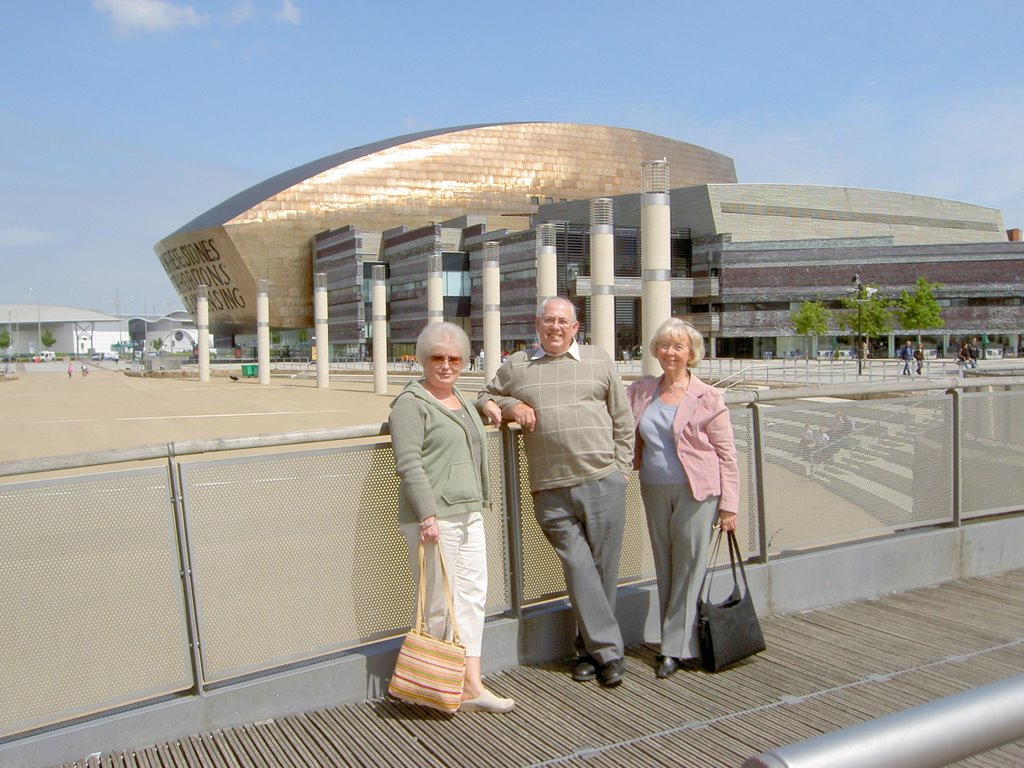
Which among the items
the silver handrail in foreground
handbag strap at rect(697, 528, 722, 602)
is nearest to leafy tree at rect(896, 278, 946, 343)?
handbag strap at rect(697, 528, 722, 602)

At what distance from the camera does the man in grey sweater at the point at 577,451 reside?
434 centimetres

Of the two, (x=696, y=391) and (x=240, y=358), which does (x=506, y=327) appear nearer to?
(x=240, y=358)

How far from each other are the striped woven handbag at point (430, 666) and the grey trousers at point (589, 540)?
2.27 feet

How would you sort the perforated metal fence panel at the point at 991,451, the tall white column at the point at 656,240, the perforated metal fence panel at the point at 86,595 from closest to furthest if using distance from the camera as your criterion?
the perforated metal fence panel at the point at 86,595 < the perforated metal fence panel at the point at 991,451 < the tall white column at the point at 656,240

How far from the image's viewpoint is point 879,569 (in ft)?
19.3

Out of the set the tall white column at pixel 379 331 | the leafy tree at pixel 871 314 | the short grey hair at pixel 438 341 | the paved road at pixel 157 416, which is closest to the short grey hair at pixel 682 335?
the short grey hair at pixel 438 341

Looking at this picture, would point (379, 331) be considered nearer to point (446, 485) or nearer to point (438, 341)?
point (438, 341)

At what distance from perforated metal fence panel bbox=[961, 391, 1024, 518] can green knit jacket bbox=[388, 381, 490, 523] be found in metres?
3.92

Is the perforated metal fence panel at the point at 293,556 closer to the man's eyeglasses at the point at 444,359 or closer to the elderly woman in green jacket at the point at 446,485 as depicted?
the elderly woman in green jacket at the point at 446,485

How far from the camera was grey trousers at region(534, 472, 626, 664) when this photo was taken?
441cm

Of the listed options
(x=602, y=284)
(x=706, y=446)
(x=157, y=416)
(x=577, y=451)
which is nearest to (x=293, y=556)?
(x=577, y=451)

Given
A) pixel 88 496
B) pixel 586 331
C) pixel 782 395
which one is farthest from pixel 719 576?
pixel 586 331

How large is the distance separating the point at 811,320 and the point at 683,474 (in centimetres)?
6086

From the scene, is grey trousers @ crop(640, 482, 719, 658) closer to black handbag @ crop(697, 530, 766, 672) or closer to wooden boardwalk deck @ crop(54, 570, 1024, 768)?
black handbag @ crop(697, 530, 766, 672)
